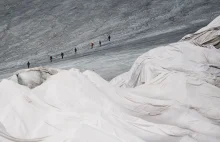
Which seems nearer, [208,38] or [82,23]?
[208,38]

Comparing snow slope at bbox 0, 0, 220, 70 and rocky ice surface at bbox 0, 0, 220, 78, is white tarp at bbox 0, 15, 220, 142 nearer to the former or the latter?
rocky ice surface at bbox 0, 0, 220, 78

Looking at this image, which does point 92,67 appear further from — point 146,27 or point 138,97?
point 138,97

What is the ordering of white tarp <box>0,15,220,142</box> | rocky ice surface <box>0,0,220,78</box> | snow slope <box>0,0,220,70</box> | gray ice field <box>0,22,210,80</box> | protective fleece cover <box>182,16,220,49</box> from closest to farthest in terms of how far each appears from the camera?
white tarp <box>0,15,220,142</box> → protective fleece cover <box>182,16,220,49</box> → gray ice field <box>0,22,210,80</box> → rocky ice surface <box>0,0,220,78</box> → snow slope <box>0,0,220,70</box>

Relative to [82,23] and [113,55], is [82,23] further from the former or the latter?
[113,55]

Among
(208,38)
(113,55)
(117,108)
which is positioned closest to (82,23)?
(113,55)

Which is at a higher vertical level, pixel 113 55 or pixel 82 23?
pixel 82 23

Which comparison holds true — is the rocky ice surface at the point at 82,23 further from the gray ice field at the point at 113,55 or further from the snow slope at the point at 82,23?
the gray ice field at the point at 113,55

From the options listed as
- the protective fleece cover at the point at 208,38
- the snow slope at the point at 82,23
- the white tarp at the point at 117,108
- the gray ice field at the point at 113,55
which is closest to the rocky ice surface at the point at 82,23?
the snow slope at the point at 82,23

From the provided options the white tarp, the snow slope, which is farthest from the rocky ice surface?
the white tarp

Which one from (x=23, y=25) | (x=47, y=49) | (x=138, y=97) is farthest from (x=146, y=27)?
(x=138, y=97)
